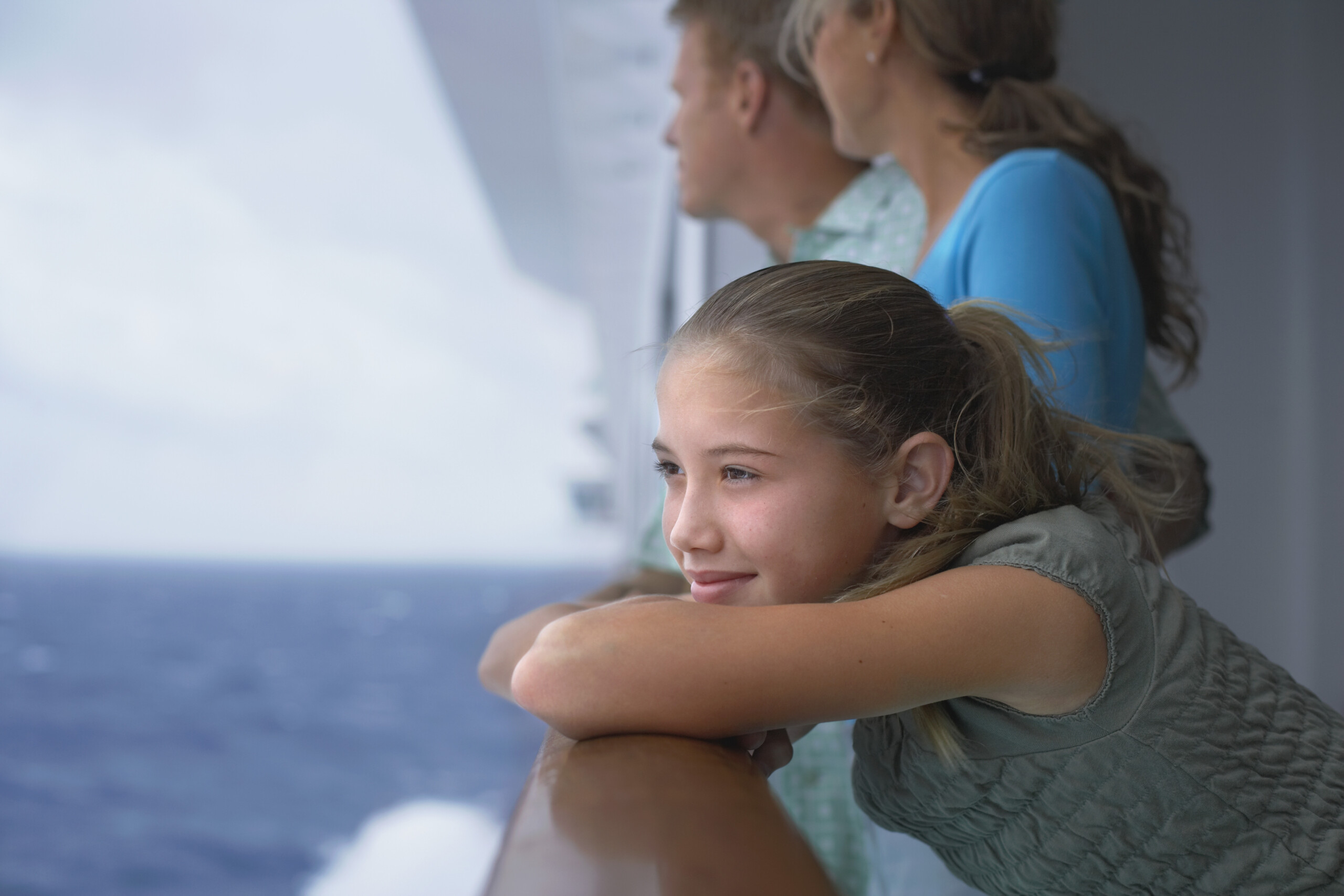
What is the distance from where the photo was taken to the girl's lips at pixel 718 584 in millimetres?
671

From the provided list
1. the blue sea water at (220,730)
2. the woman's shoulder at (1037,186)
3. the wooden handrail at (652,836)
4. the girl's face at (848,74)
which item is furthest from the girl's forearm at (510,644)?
the blue sea water at (220,730)

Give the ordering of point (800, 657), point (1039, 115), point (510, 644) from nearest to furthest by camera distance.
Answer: point (800, 657) < point (510, 644) < point (1039, 115)

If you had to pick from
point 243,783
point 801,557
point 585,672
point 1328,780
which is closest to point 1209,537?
point 1328,780

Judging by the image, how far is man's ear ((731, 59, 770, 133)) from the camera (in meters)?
1.48

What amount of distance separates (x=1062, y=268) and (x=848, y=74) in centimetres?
41

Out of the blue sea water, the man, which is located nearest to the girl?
the man

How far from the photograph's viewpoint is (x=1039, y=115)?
107 centimetres

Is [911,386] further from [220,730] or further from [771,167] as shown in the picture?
[220,730]

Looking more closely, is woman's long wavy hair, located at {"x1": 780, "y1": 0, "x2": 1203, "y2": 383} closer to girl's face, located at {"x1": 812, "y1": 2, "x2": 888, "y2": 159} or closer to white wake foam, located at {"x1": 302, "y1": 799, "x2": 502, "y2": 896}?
girl's face, located at {"x1": 812, "y1": 2, "x2": 888, "y2": 159}

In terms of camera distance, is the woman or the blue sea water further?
the blue sea water

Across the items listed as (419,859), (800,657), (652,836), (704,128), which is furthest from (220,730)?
(652,836)

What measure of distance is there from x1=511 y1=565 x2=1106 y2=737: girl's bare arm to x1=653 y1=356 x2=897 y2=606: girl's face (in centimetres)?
13

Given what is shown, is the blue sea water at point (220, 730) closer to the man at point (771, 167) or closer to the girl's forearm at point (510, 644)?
the man at point (771, 167)

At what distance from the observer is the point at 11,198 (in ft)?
178
